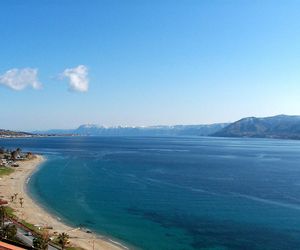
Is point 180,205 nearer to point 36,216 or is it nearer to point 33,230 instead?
point 36,216

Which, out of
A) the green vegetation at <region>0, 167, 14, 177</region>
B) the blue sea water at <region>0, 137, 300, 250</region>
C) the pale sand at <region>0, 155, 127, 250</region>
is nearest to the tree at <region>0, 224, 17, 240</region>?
the pale sand at <region>0, 155, 127, 250</region>

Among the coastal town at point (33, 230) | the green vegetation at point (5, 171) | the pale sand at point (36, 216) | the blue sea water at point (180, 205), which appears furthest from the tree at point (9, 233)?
the green vegetation at point (5, 171)

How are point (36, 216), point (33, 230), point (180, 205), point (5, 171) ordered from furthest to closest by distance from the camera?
point (5, 171) → point (180, 205) → point (36, 216) → point (33, 230)

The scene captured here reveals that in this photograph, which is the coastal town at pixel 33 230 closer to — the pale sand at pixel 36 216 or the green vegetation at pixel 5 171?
the pale sand at pixel 36 216

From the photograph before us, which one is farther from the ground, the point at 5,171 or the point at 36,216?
the point at 5,171

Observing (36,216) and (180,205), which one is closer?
(36,216)

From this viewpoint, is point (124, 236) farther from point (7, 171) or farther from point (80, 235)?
point (7, 171)

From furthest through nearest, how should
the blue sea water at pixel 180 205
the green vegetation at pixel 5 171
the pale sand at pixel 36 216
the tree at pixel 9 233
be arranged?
1. the green vegetation at pixel 5 171
2. the blue sea water at pixel 180 205
3. the pale sand at pixel 36 216
4. the tree at pixel 9 233

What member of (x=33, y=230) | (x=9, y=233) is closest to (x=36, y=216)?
(x=33, y=230)

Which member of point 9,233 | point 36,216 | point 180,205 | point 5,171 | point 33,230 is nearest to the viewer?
point 9,233
